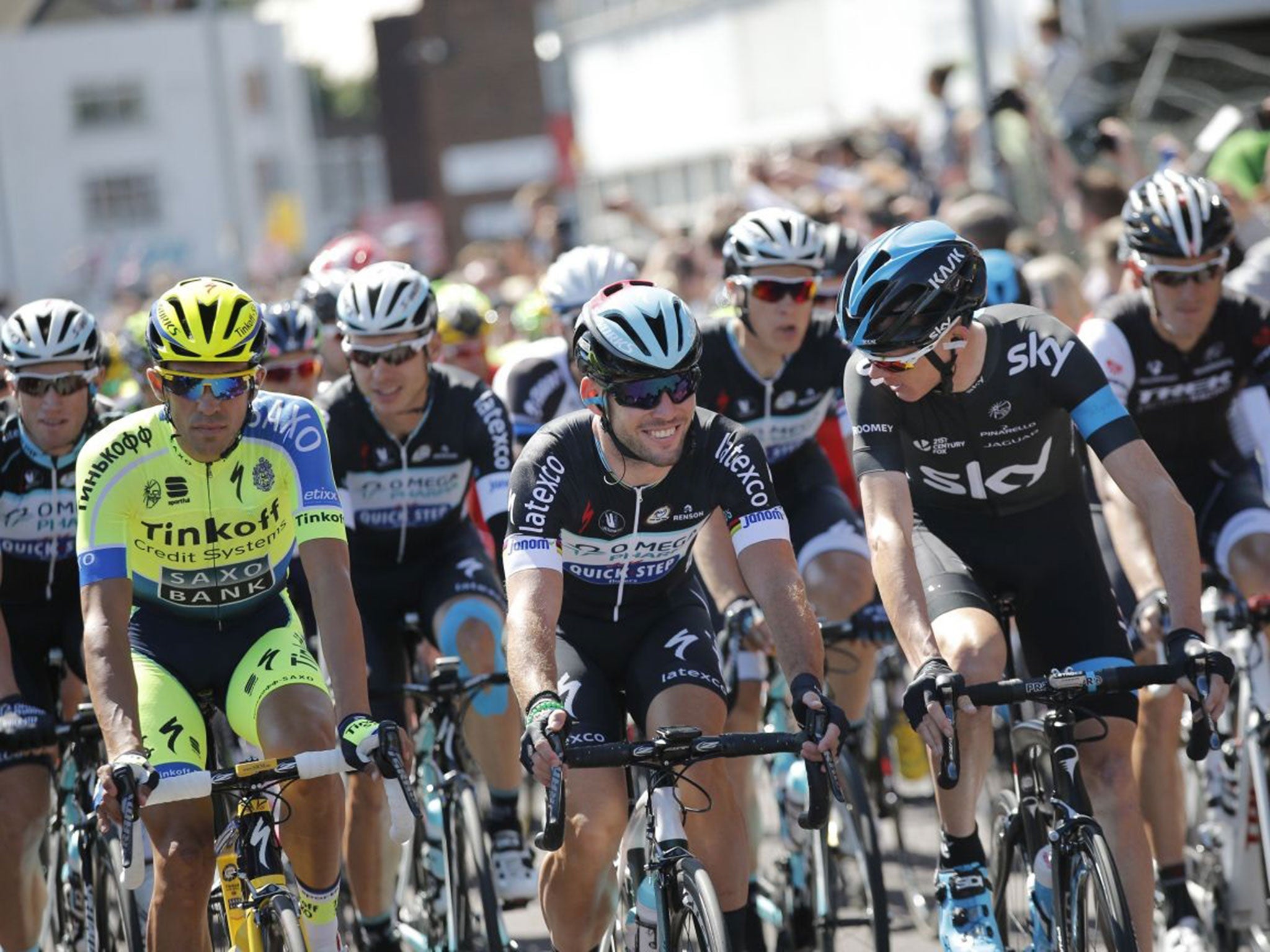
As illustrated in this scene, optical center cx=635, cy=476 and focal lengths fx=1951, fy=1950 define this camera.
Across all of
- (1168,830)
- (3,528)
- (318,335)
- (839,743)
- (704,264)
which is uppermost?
(704,264)

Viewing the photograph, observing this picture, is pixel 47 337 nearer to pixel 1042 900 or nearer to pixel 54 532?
pixel 54 532

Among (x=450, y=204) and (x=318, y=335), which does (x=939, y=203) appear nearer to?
(x=318, y=335)

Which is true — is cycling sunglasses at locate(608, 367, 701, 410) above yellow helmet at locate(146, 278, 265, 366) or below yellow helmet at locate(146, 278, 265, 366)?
below

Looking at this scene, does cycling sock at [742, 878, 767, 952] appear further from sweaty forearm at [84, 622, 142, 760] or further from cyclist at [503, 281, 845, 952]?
sweaty forearm at [84, 622, 142, 760]

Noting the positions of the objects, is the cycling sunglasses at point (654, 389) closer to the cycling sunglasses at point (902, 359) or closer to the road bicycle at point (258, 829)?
the cycling sunglasses at point (902, 359)

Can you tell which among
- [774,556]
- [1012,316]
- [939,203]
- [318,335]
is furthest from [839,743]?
[939,203]

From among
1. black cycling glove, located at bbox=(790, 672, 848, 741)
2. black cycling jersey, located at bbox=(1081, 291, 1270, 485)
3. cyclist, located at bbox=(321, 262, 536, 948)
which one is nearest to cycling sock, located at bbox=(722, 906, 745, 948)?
black cycling glove, located at bbox=(790, 672, 848, 741)

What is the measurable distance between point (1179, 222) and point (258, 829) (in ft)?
11.5

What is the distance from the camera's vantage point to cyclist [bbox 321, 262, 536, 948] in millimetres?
7250

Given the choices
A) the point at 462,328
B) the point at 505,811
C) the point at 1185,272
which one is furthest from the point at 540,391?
the point at 1185,272

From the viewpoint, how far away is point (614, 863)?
223 inches

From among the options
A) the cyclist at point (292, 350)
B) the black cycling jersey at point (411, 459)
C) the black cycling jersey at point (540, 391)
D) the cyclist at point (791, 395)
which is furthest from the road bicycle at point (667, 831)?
the cyclist at point (292, 350)

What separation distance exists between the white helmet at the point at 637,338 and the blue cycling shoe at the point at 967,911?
1612 mm

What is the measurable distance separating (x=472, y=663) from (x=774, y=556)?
85.2 inches
